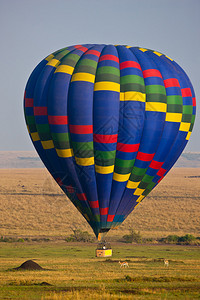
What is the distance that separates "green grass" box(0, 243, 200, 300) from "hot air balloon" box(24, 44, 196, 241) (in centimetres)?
395

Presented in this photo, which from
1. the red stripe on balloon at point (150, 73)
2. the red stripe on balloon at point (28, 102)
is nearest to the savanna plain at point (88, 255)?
the red stripe on balloon at point (28, 102)

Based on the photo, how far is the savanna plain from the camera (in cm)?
3078

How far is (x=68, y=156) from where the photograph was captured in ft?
111

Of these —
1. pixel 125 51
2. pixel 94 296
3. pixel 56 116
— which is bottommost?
pixel 94 296

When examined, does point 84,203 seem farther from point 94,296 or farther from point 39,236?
point 39,236

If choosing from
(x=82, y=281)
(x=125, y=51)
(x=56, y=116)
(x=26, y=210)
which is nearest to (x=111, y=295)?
(x=82, y=281)

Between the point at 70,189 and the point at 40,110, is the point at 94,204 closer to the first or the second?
the point at 70,189

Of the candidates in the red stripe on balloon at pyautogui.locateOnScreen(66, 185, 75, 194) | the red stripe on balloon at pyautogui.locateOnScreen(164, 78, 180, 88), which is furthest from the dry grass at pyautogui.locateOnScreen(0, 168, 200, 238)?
the red stripe on balloon at pyautogui.locateOnScreen(164, 78, 180, 88)

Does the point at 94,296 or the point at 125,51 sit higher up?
the point at 125,51

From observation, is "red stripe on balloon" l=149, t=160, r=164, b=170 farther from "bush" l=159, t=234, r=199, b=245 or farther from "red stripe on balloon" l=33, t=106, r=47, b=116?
"bush" l=159, t=234, r=199, b=245

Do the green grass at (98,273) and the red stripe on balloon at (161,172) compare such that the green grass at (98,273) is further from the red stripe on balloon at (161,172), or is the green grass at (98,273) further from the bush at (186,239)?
the red stripe on balloon at (161,172)

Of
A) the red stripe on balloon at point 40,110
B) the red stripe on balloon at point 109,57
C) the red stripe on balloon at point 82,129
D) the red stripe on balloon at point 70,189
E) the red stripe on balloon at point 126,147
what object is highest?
the red stripe on balloon at point 109,57

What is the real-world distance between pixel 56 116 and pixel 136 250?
81.9 feet

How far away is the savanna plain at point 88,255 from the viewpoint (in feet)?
101
